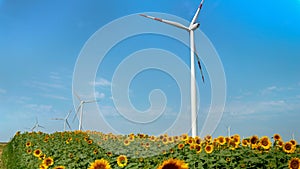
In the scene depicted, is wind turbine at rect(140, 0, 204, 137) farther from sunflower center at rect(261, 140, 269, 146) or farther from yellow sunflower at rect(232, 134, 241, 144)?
sunflower center at rect(261, 140, 269, 146)

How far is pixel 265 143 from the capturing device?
5766 millimetres

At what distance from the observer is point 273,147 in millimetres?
6020

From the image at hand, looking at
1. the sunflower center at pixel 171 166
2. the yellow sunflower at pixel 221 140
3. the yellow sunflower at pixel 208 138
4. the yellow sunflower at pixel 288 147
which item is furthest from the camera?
the yellow sunflower at pixel 208 138

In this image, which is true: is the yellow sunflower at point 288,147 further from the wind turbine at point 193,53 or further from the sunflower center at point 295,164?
the wind turbine at point 193,53

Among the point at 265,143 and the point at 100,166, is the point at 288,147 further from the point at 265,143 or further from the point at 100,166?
the point at 100,166

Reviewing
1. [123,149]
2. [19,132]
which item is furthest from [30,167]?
[19,132]

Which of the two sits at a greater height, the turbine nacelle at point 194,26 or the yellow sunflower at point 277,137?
the turbine nacelle at point 194,26

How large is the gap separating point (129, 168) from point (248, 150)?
2309 millimetres

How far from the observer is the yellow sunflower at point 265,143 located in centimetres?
569

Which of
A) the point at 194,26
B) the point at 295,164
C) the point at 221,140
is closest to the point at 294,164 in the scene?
the point at 295,164

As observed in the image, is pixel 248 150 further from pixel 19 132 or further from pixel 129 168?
pixel 19 132

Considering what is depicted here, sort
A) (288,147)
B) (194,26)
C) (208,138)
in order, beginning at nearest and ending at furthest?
1. (288,147)
2. (208,138)
3. (194,26)

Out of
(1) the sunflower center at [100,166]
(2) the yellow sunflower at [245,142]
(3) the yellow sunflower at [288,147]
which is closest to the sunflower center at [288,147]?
(3) the yellow sunflower at [288,147]

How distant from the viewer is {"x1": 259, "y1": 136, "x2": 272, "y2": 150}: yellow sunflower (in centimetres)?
569
